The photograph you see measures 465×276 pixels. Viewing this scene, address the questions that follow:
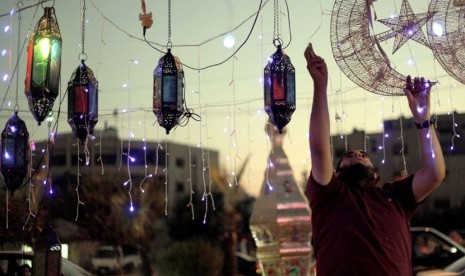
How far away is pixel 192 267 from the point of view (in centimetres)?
1410

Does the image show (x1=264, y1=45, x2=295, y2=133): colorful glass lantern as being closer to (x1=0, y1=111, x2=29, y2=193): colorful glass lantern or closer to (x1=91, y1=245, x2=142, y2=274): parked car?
(x1=0, y1=111, x2=29, y2=193): colorful glass lantern

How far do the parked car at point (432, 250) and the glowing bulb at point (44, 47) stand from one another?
672 cm

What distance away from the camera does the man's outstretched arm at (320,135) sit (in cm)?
261

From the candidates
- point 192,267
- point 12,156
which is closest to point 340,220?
point 12,156

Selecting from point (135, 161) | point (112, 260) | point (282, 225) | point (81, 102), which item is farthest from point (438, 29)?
point (135, 161)

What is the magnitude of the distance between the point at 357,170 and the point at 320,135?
367 mm

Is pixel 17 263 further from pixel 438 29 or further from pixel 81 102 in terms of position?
pixel 438 29

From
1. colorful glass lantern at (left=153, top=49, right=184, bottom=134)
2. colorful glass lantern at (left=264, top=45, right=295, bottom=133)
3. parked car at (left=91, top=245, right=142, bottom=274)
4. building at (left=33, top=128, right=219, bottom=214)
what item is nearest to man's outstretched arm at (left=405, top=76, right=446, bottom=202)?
colorful glass lantern at (left=264, top=45, right=295, bottom=133)

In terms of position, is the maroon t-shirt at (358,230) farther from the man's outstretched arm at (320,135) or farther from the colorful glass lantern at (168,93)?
the colorful glass lantern at (168,93)

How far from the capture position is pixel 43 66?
4.96 m

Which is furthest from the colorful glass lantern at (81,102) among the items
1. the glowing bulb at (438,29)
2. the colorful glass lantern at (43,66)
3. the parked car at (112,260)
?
the parked car at (112,260)

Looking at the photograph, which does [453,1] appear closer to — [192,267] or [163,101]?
[163,101]

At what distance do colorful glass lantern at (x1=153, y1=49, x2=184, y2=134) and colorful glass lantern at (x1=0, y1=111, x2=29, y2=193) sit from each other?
5.00 ft

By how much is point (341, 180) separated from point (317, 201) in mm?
205
